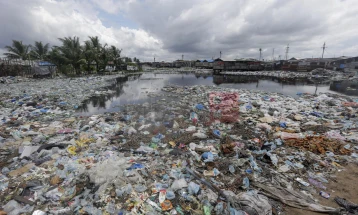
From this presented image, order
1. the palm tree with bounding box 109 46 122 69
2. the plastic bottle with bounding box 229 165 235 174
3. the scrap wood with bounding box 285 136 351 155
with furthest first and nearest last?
the palm tree with bounding box 109 46 122 69 → the scrap wood with bounding box 285 136 351 155 → the plastic bottle with bounding box 229 165 235 174

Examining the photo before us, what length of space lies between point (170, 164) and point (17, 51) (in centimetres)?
2588

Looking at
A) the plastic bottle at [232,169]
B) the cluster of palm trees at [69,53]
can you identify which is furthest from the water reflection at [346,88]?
the cluster of palm trees at [69,53]

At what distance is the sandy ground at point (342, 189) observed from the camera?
199 centimetres

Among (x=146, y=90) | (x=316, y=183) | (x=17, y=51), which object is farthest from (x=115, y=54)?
(x=316, y=183)

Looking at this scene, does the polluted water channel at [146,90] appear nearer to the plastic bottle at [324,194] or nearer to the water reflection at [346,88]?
the water reflection at [346,88]

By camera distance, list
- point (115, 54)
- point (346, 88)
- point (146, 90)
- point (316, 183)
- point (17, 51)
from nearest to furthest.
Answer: point (316, 183) < point (146, 90) < point (346, 88) < point (17, 51) < point (115, 54)

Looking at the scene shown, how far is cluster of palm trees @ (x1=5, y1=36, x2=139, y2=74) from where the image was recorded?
1906cm

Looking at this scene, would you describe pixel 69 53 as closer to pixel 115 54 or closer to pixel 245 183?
pixel 115 54

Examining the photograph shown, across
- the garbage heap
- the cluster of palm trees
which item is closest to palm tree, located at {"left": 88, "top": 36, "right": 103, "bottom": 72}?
the cluster of palm trees

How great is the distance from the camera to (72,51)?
1945cm

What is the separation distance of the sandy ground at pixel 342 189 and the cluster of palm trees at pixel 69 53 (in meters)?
23.4

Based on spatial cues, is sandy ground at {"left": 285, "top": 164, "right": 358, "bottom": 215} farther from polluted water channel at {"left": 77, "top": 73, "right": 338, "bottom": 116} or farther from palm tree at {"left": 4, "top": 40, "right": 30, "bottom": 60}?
palm tree at {"left": 4, "top": 40, "right": 30, "bottom": 60}

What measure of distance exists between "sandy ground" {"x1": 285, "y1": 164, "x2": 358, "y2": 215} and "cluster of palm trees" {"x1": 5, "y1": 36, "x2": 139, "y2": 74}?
23.4 meters

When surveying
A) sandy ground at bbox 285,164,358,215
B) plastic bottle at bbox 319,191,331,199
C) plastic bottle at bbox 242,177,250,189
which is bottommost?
sandy ground at bbox 285,164,358,215
